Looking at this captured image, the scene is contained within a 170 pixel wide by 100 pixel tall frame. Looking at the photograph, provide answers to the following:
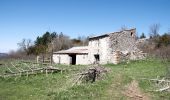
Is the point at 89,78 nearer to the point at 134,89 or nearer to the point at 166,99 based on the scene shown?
the point at 134,89

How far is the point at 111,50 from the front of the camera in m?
33.9

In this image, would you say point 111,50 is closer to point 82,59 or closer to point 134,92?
point 82,59

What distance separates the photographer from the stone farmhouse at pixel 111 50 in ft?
111

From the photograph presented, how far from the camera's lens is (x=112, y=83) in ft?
60.9

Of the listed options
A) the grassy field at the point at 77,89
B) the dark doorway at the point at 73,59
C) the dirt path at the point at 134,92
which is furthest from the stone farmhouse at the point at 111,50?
the dirt path at the point at 134,92

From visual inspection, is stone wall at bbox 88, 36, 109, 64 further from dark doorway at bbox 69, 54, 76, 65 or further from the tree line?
the tree line

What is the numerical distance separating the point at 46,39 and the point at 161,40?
34715mm

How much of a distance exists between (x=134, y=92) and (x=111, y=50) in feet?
56.7

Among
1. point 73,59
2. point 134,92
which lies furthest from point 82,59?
point 134,92

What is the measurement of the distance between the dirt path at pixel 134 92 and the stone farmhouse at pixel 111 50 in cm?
1518

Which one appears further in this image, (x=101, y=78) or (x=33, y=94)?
(x=101, y=78)

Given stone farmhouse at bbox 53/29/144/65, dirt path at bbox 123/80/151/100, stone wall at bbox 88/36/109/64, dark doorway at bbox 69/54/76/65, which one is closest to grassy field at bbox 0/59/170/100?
dirt path at bbox 123/80/151/100

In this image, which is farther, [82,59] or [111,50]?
[82,59]

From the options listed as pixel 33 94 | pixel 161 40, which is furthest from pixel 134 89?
pixel 161 40
